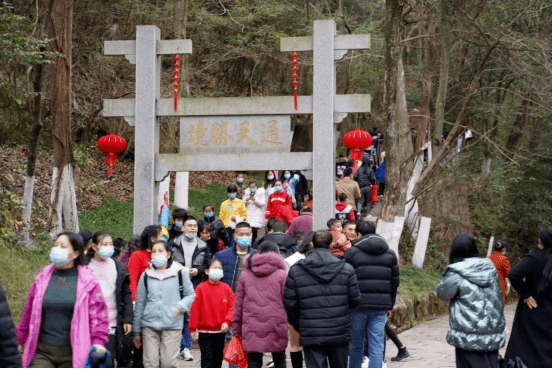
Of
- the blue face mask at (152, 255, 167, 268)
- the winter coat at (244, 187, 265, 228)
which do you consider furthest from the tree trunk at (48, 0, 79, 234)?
the blue face mask at (152, 255, 167, 268)

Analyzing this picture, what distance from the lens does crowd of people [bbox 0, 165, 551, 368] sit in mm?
5793

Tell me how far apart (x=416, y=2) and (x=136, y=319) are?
14833 mm

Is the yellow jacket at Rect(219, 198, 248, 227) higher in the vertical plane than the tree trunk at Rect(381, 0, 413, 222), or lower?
lower

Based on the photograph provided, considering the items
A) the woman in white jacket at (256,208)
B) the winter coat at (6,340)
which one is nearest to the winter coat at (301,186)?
the woman in white jacket at (256,208)

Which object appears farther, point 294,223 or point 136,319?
point 294,223

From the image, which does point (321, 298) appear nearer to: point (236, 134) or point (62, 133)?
point (236, 134)

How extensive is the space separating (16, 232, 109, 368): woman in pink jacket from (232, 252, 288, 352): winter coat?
168 cm

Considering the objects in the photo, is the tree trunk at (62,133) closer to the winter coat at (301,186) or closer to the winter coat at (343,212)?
the winter coat at (343,212)

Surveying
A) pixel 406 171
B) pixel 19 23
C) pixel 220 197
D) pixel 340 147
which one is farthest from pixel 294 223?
pixel 340 147

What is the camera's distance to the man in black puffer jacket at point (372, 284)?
795cm

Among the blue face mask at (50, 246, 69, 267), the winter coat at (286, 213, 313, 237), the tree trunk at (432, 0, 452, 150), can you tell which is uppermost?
the tree trunk at (432, 0, 452, 150)

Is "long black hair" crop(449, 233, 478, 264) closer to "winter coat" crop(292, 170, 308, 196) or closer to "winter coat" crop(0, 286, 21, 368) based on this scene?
"winter coat" crop(0, 286, 21, 368)

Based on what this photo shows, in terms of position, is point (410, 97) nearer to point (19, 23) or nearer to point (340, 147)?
point (340, 147)

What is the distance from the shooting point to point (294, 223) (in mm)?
12219
